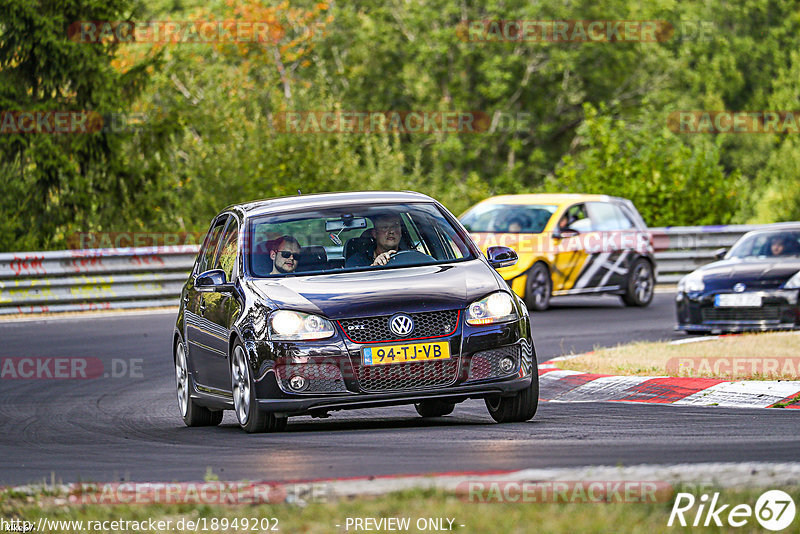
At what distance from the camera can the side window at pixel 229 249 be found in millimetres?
10336

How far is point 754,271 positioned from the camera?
17.3m

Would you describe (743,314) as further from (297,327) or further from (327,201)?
(297,327)

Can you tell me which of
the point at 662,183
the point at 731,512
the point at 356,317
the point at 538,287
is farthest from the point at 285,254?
the point at 662,183

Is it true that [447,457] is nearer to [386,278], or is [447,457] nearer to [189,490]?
[189,490]

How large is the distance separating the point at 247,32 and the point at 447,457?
4175 centimetres

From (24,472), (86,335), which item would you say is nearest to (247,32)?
(86,335)

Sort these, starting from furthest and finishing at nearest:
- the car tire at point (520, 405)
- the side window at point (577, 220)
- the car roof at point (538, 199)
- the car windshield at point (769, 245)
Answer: the car roof at point (538, 199) → the side window at point (577, 220) → the car windshield at point (769, 245) → the car tire at point (520, 405)

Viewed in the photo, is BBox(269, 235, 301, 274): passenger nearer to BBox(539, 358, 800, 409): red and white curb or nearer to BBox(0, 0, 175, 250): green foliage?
BBox(539, 358, 800, 409): red and white curb

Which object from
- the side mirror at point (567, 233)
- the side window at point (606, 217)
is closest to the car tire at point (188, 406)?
the side mirror at point (567, 233)

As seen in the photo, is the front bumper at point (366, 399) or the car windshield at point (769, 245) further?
the car windshield at point (769, 245)

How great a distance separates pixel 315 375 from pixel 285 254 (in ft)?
4.19

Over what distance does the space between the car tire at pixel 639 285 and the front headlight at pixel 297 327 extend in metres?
14.3

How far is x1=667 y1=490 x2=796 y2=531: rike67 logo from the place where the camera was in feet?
17.2

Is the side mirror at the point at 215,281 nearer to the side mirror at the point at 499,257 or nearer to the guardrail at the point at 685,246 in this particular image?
the side mirror at the point at 499,257
